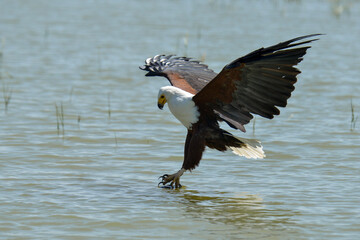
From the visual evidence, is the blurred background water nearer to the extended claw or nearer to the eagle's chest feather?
the extended claw

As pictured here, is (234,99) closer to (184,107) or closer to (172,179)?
(184,107)

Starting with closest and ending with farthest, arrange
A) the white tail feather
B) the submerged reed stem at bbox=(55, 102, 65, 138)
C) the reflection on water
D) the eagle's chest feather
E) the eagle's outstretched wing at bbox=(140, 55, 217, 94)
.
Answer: the reflection on water → the eagle's chest feather → the white tail feather → the eagle's outstretched wing at bbox=(140, 55, 217, 94) → the submerged reed stem at bbox=(55, 102, 65, 138)

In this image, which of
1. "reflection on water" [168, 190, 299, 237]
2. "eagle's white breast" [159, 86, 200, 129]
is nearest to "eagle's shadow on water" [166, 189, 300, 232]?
"reflection on water" [168, 190, 299, 237]

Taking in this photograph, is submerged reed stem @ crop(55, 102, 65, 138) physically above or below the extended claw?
above

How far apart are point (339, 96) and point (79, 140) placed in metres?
3.87

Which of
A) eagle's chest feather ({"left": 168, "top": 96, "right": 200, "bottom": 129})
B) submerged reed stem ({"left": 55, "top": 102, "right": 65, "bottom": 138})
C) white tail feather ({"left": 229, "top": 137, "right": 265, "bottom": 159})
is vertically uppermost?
eagle's chest feather ({"left": 168, "top": 96, "right": 200, "bottom": 129})

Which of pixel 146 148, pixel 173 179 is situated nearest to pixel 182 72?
pixel 146 148

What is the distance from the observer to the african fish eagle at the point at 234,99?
5.62 meters

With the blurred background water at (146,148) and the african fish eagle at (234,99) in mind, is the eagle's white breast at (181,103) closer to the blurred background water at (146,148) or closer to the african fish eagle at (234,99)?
the african fish eagle at (234,99)

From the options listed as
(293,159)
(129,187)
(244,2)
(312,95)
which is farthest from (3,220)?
(244,2)

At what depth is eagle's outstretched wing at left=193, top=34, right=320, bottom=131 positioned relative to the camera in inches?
220

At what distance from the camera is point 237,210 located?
563 cm

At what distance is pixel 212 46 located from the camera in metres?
13.6

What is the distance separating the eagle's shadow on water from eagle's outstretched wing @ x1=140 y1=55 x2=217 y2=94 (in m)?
1.06
